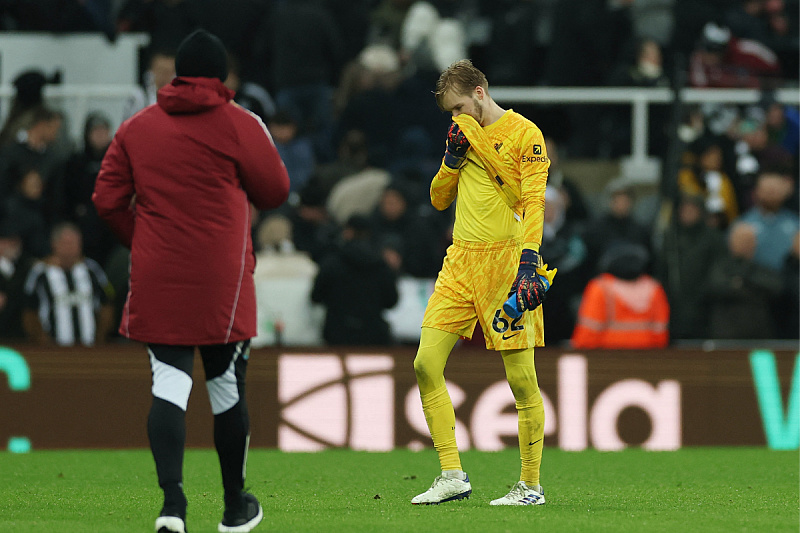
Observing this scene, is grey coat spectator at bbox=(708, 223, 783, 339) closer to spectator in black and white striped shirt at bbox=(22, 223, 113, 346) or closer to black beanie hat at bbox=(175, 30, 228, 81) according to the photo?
spectator in black and white striped shirt at bbox=(22, 223, 113, 346)

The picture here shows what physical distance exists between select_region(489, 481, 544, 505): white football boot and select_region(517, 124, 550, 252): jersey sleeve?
123 centimetres

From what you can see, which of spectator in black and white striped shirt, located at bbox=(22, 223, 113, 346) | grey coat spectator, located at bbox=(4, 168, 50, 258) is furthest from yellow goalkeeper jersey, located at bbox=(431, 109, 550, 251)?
grey coat spectator, located at bbox=(4, 168, 50, 258)

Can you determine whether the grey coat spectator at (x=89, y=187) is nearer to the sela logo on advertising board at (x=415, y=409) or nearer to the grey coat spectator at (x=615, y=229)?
the sela logo on advertising board at (x=415, y=409)

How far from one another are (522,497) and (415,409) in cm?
429

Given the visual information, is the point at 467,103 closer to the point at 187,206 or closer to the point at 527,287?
the point at 527,287

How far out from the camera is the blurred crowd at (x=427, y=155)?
11688mm

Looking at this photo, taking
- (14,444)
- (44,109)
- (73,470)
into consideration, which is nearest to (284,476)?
(73,470)

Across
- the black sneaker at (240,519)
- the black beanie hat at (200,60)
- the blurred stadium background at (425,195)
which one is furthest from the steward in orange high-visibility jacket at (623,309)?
the black beanie hat at (200,60)

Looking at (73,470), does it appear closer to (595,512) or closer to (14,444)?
(14,444)

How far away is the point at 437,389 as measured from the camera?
270 inches

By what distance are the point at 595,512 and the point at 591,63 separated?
339 inches

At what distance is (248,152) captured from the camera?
18.7 feet

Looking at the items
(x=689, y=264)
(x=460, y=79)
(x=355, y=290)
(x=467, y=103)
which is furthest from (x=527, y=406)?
(x=689, y=264)

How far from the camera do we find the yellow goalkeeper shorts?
6.77 meters
